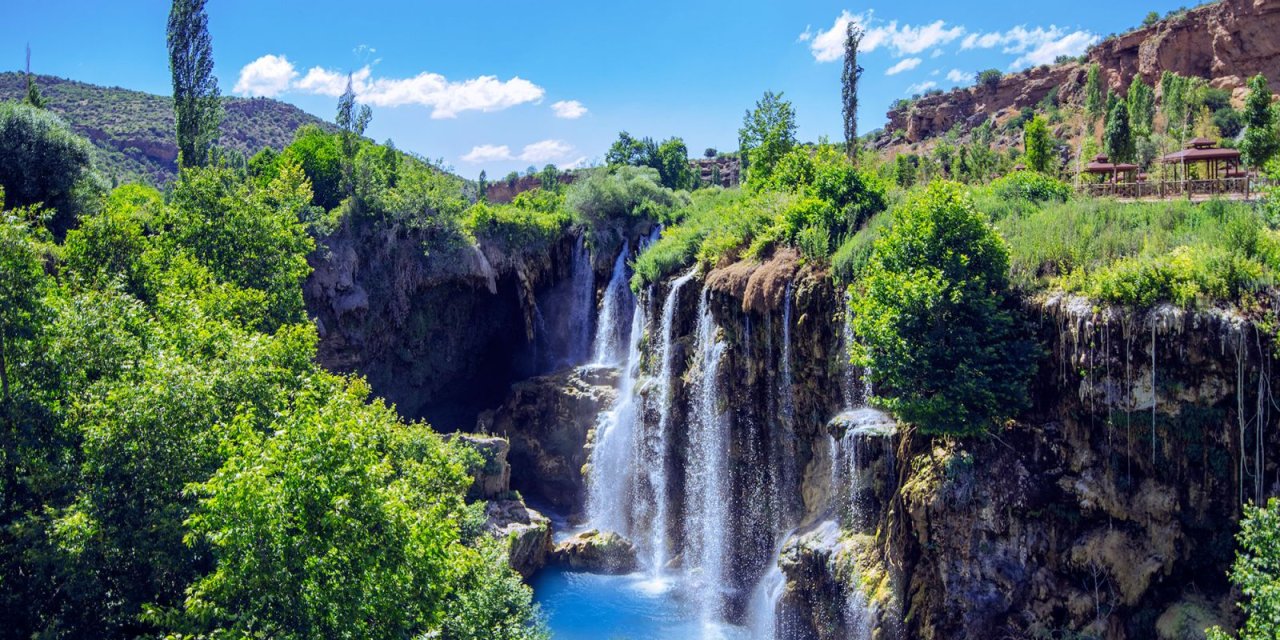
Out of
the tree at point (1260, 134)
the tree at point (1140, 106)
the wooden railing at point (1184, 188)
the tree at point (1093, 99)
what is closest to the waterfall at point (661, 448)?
the wooden railing at point (1184, 188)

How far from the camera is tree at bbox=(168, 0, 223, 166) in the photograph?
33.7 m

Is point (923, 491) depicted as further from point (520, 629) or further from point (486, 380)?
point (486, 380)

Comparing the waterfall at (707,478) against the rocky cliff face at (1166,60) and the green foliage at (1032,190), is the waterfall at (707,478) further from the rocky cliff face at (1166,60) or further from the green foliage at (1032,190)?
the rocky cliff face at (1166,60)

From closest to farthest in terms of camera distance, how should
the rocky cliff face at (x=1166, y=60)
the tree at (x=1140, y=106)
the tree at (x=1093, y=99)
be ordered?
1. the tree at (x=1140, y=106)
2. the rocky cliff face at (x=1166, y=60)
3. the tree at (x=1093, y=99)

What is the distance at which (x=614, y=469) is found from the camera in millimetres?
30547

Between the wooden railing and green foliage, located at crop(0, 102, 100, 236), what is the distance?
32.8 m

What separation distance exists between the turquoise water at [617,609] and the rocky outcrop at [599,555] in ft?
1.23

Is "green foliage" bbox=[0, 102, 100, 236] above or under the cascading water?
above

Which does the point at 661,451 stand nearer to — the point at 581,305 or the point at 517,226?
the point at 581,305

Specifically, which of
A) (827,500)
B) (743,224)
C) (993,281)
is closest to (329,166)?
(743,224)

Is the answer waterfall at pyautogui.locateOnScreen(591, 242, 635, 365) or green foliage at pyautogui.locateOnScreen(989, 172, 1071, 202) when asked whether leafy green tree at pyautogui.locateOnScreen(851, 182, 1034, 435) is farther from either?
waterfall at pyautogui.locateOnScreen(591, 242, 635, 365)

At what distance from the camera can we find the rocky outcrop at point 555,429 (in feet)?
109

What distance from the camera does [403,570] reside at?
37.6 ft

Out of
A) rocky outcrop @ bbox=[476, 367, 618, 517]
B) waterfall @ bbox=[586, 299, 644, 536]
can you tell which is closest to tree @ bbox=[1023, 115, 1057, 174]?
waterfall @ bbox=[586, 299, 644, 536]
